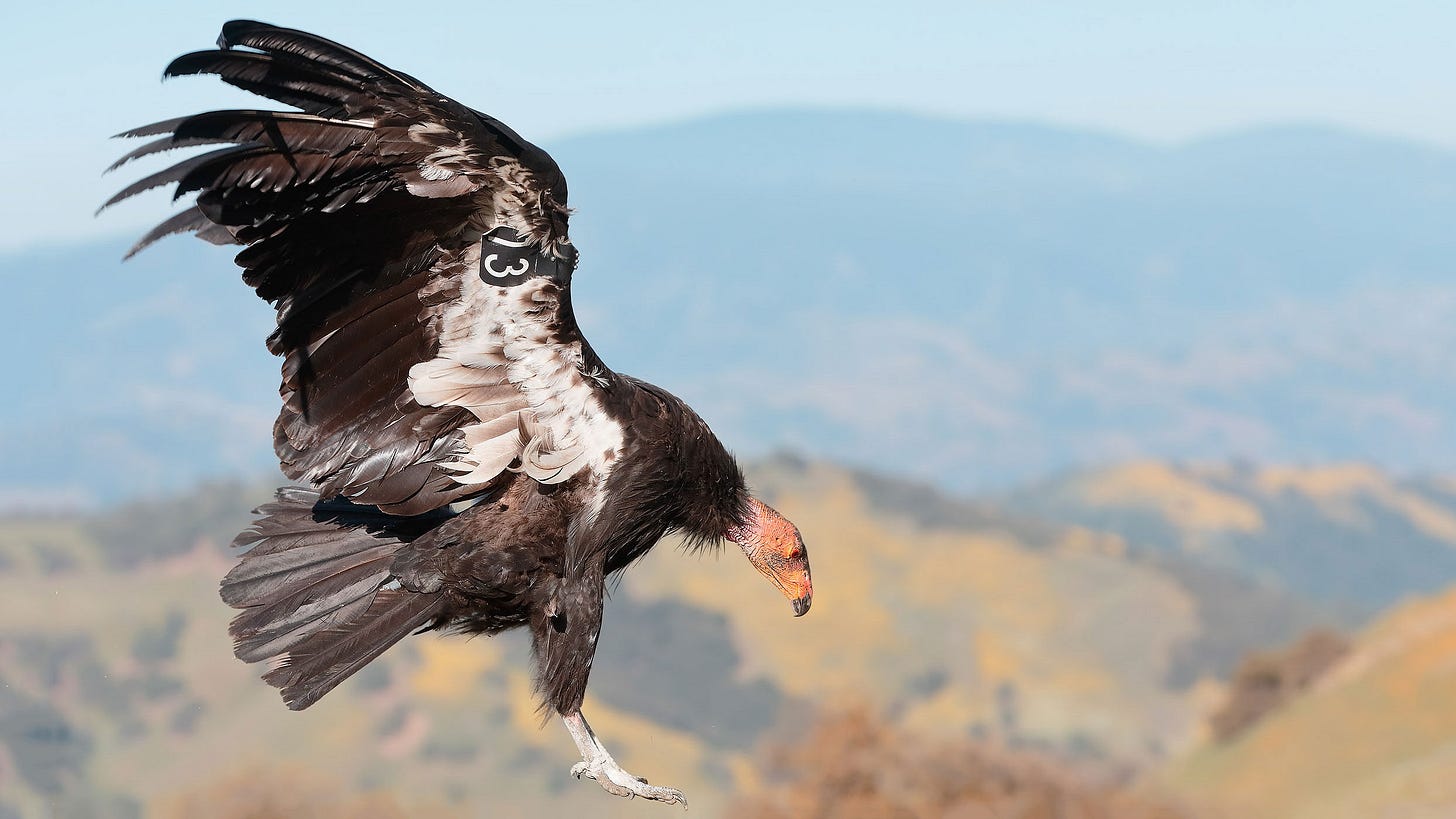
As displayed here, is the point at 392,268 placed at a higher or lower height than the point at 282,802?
higher

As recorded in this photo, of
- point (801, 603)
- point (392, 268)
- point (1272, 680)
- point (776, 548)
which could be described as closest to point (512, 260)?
point (392, 268)

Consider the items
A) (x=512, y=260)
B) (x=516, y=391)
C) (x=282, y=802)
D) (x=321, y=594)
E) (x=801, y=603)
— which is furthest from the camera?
(x=282, y=802)

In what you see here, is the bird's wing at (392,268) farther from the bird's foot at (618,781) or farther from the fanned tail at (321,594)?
the bird's foot at (618,781)

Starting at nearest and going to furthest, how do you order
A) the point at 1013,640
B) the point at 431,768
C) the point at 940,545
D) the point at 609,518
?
the point at 609,518 → the point at 431,768 → the point at 1013,640 → the point at 940,545

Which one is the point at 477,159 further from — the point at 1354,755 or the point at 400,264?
the point at 1354,755

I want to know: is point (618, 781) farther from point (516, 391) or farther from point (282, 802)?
point (282, 802)

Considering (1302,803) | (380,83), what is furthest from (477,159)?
(1302,803)

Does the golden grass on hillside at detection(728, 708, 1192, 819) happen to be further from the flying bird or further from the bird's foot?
the bird's foot

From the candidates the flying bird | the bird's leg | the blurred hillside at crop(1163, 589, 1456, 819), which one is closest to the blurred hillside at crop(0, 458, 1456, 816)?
the blurred hillside at crop(1163, 589, 1456, 819)
